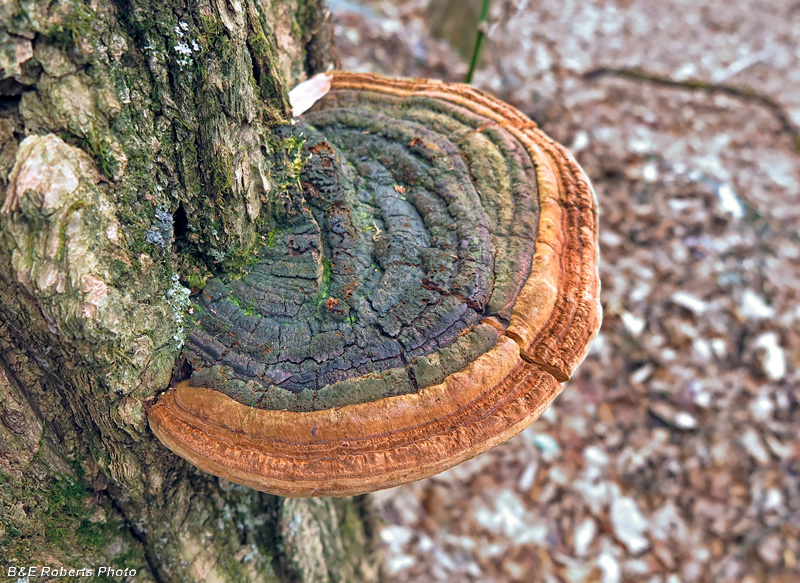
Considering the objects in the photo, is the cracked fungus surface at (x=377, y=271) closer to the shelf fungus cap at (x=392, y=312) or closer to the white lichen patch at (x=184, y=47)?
the shelf fungus cap at (x=392, y=312)

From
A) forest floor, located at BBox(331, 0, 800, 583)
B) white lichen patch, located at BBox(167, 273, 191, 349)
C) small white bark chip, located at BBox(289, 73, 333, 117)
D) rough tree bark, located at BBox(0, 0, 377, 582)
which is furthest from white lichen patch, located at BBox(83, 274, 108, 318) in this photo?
forest floor, located at BBox(331, 0, 800, 583)

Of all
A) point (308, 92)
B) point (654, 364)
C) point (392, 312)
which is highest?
point (308, 92)

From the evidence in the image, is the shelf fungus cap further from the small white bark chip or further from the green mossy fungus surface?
the small white bark chip

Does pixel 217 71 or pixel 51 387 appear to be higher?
pixel 217 71

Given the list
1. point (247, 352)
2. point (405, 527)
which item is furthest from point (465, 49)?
point (247, 352)

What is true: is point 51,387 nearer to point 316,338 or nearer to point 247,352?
point 247,352

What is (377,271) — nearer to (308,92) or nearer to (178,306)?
(178,306)

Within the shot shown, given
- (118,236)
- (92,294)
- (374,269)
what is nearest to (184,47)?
(118,236)
